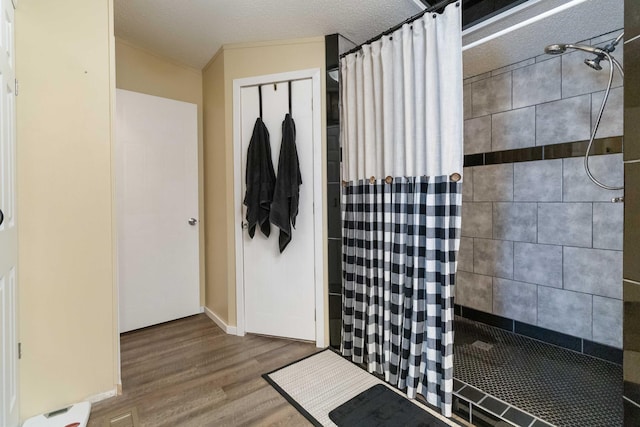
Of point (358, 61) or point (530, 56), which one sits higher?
point (530, 56)

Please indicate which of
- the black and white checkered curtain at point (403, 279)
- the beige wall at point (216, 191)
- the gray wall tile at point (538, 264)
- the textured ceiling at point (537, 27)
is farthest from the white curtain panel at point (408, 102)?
the gray wall tile at point (538, 264)

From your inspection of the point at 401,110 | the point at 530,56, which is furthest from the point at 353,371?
the point at 530,56

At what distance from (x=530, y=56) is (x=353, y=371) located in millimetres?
2599

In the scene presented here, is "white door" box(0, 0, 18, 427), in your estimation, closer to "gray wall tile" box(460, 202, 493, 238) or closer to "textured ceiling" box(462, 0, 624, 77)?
"textured ceiling" box(462, 0, 624, 77)

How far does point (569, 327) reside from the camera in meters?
2.03

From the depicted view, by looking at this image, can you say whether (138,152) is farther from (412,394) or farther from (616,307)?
(616,307)

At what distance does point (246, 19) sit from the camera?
76.1 inches

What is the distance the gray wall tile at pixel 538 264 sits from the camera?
6.88 ft

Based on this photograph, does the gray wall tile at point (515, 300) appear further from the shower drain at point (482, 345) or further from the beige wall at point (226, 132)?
the beige wall at point (226, 132)

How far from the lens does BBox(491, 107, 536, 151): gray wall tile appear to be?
221 centimetres

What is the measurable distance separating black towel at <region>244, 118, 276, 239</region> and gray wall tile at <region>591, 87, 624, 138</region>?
2230 mm

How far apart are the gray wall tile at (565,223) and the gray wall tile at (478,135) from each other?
665mm

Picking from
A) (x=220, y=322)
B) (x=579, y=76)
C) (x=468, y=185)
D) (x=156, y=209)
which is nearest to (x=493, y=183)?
(x=468, y=185)

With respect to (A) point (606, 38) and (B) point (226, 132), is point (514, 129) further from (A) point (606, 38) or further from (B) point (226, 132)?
(B) point (226, 132)
